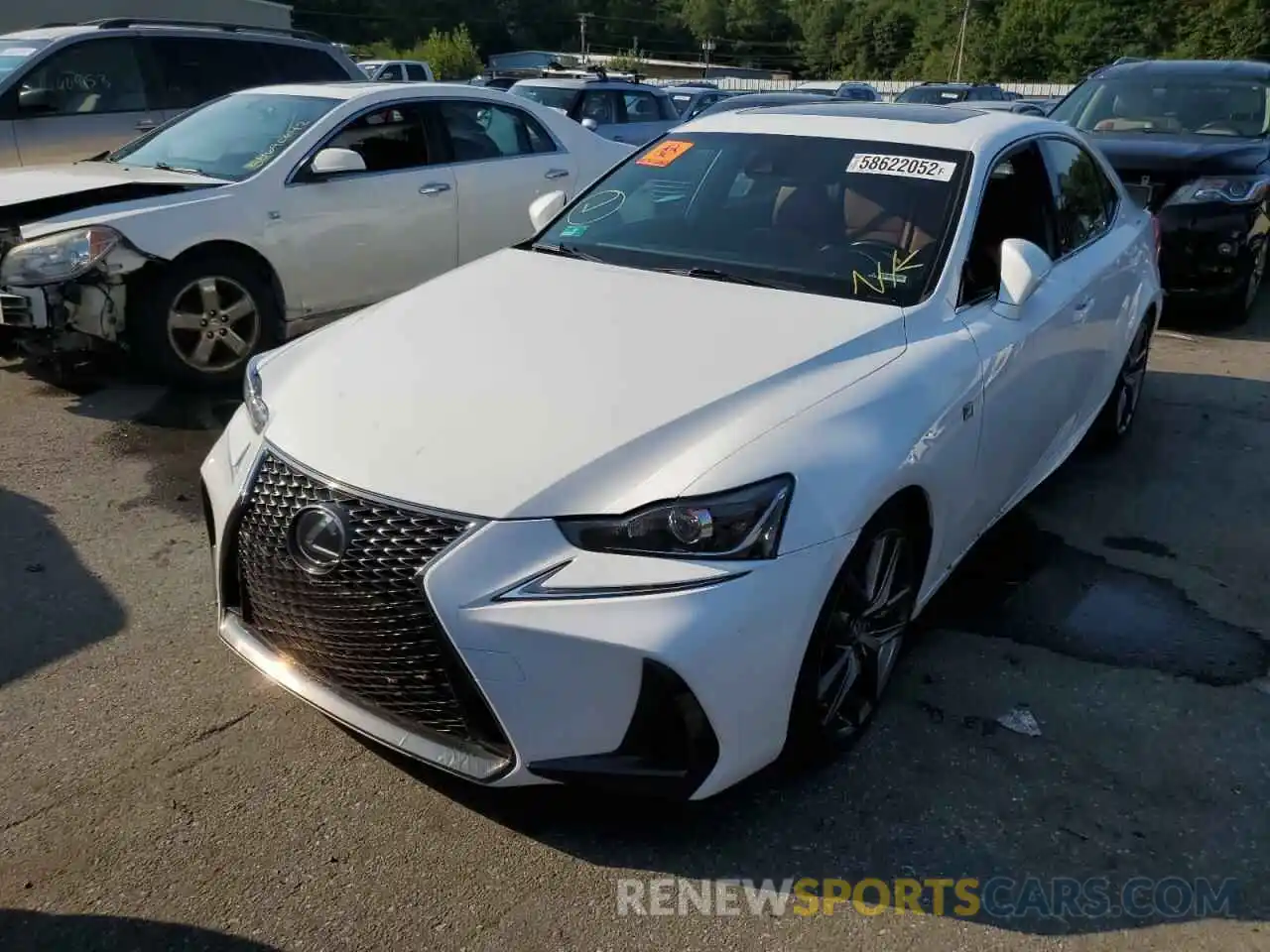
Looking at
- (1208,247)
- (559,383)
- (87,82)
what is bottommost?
(1208,247)

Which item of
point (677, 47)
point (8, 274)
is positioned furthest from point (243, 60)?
point (677, 47)

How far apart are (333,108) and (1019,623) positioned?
4.90 meters

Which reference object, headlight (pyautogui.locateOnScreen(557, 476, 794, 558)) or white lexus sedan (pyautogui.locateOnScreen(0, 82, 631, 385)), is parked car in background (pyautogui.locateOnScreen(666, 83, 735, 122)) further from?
headlight (pyautogui.locateOnScreen(557, 476, 794, 558))

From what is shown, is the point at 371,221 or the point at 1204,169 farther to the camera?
the point at 1204,169

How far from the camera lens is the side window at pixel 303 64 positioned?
9.49 m

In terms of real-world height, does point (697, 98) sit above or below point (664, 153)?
below

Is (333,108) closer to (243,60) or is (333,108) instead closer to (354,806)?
(243,60)

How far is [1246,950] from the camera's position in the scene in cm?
246

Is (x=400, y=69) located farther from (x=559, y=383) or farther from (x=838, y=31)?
(x=838, y=31)

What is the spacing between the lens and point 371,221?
661cm

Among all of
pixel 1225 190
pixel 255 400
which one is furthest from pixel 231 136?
pixel 1225 190

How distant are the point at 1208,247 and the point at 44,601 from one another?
7.49 m

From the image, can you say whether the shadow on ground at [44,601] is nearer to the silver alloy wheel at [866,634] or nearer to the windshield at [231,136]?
the silver alloy wheel at [866,634]

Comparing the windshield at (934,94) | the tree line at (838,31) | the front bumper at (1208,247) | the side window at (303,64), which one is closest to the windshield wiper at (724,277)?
the front bumper at (1208,247)
